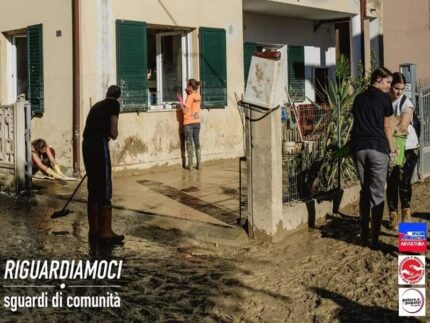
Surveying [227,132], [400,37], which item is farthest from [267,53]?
[400,37]

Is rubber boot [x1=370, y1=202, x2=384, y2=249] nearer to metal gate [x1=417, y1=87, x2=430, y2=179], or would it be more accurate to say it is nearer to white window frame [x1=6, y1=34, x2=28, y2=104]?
metal gate [x1=417, y1=87, x2=430, y2=179]

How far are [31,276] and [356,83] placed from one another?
5.36 metres

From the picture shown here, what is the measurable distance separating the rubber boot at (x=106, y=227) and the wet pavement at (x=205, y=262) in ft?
0.56

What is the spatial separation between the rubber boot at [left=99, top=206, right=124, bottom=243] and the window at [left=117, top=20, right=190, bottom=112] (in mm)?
4305

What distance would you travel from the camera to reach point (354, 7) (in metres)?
16.9

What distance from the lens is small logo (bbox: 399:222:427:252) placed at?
198 inches

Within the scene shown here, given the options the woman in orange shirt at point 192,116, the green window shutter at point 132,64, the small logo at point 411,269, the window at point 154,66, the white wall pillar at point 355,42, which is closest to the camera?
the small logo at point 411,269

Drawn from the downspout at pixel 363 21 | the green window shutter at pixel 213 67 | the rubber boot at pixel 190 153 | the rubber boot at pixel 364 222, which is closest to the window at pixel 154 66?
the green window shutter at pixel 213 67

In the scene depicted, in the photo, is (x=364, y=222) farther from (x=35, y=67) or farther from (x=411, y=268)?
(x=35, y=67)

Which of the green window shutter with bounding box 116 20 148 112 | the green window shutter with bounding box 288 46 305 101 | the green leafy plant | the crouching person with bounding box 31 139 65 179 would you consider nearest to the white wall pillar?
the green window shutter with bounding box 288 46 305 101

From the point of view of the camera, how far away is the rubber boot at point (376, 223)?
255 inches

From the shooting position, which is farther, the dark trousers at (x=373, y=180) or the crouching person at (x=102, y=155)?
the crouching person at (x=102, y=155)

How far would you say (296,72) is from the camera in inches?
648

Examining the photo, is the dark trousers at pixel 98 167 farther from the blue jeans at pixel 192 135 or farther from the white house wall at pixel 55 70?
the blue jeans at pixel 192 135
